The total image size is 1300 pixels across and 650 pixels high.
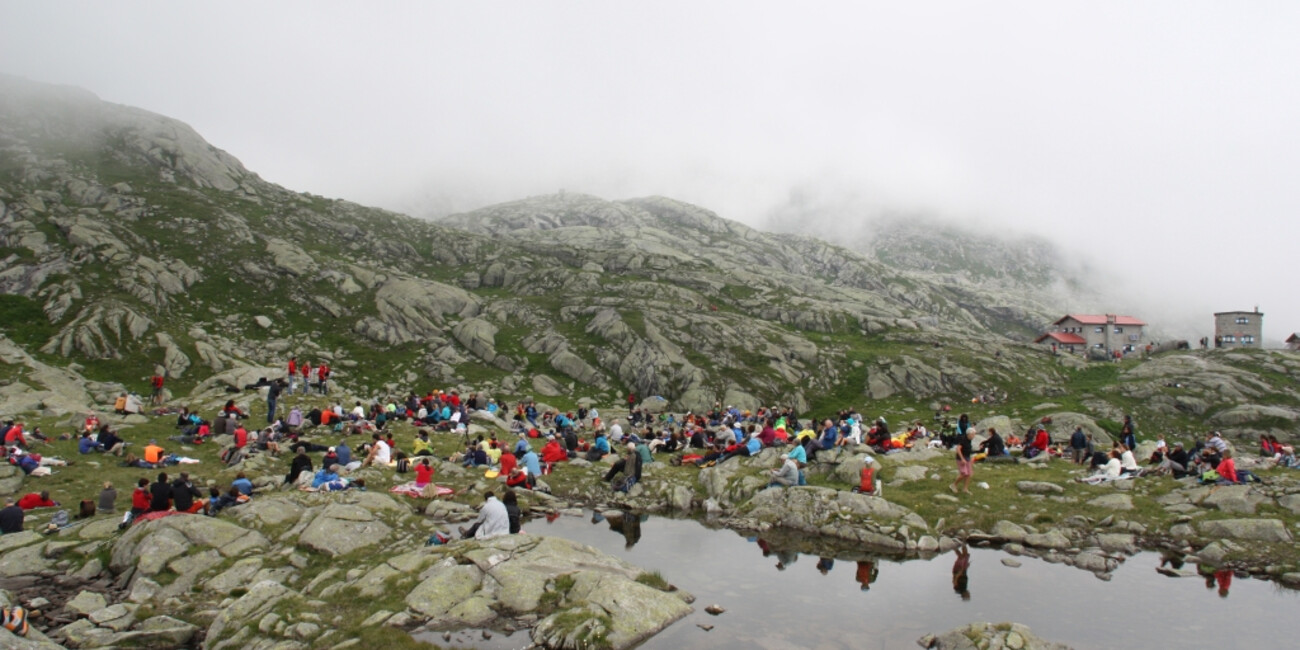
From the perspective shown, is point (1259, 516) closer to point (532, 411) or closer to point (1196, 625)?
point (1196, 625)

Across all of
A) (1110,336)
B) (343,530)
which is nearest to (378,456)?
(343,530)

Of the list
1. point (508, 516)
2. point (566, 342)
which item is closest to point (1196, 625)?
point (508, 516)

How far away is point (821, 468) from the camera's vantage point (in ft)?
117

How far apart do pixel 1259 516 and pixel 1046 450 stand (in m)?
18.0

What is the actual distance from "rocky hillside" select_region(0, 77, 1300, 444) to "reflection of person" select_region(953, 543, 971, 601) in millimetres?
56522

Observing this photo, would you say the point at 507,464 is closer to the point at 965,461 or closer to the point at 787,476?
the point at 787,476

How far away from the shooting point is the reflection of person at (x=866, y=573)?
22030 millimetres

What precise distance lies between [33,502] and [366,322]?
68.2m

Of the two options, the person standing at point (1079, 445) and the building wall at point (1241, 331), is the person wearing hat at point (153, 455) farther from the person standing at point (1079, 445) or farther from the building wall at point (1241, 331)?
the building wall at point (1241, 331)

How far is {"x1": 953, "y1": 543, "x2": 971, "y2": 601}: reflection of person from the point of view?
21.2 metres

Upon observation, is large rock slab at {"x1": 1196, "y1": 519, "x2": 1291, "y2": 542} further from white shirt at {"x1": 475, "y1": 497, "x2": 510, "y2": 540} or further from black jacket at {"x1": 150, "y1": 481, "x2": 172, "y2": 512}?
black jacket at {"x1": 150, "y1": 481, "x2": 172, "y2": 512}

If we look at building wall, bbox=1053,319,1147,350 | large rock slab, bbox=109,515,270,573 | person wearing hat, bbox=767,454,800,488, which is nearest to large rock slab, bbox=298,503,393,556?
large rock slab, bbox=109,515,270,573

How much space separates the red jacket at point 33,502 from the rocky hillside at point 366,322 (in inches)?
1129

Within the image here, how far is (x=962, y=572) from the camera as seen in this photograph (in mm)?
23234
